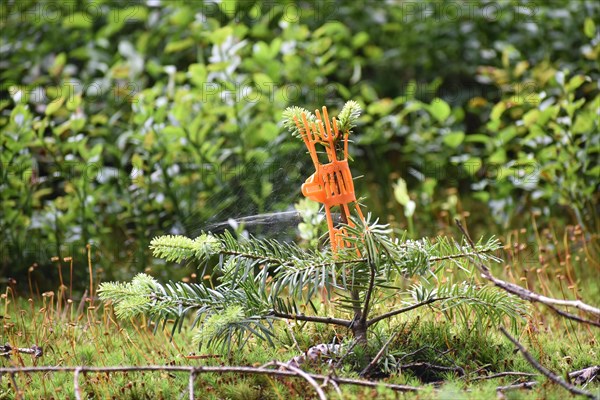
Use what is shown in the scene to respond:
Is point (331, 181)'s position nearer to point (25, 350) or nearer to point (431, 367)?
point (431, 367)

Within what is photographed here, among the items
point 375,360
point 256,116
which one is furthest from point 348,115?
point 256,116

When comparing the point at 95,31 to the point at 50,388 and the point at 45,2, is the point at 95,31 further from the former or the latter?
the point at 50,388

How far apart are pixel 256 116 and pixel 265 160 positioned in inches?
21.4

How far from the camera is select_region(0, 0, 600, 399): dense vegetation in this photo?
2.27 m

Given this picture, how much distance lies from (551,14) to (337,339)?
310 centimetres

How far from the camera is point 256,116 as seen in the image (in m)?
4.07

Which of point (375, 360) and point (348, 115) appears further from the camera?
point (348, 115)

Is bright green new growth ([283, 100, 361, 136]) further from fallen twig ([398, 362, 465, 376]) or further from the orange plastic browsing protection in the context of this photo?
fallen twig ([398, 362, 465, 376])

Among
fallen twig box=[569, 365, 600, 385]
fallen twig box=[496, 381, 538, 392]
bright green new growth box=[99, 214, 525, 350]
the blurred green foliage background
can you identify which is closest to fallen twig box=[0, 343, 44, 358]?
bright green new growth box=[99, 214, 525, 350]

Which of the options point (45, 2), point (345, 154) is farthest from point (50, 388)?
point (45, 2)

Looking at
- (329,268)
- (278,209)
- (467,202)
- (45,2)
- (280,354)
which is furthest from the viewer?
(45,2)

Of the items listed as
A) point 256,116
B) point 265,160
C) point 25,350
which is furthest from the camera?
→ point 256,116

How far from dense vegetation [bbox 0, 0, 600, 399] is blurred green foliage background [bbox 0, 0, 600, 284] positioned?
0.02m

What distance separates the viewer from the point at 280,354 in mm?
2092
